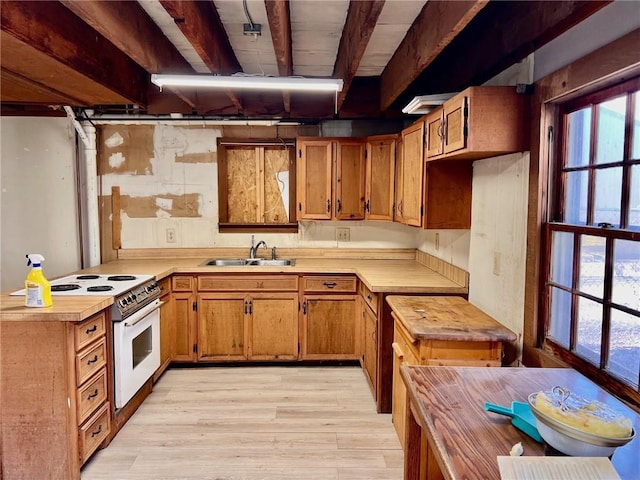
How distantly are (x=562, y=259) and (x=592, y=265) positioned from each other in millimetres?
192

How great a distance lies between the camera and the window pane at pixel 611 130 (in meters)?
1.48

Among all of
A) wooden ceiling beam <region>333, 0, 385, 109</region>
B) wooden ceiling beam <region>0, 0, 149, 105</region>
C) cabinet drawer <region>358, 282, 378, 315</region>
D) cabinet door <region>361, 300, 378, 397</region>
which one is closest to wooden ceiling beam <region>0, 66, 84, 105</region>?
wooden ceiling beam <region>0, 0, 149, 105</region>

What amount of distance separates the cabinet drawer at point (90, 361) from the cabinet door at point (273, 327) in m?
1.39

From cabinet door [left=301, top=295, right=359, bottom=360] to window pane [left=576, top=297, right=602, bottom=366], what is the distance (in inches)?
82.2

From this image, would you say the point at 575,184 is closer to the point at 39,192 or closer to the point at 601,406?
the point at 601,406

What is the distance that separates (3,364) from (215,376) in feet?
5.52

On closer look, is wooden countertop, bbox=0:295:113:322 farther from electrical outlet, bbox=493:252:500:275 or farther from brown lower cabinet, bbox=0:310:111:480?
electrical outlet, bbox=493:252:500:275

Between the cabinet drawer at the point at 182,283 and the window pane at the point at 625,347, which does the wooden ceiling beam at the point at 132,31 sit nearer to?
the cabinet drawer at the point at 182,283

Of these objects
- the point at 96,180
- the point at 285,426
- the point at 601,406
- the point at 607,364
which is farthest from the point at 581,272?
the point at 96,180

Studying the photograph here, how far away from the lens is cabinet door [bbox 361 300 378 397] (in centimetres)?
302

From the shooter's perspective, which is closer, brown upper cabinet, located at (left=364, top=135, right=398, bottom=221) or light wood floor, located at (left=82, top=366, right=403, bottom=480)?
light wood floor, located at (left=82, top=366, right=403, bottom=480)

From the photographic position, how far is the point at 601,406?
1.11 meters

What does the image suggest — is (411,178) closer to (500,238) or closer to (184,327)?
(500,238)

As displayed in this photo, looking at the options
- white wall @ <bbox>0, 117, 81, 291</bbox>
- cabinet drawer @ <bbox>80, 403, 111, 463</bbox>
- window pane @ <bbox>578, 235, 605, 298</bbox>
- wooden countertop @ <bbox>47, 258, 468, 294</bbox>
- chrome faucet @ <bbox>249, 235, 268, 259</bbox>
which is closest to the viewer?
window pane @ <bbox>578, 235, 605, 298</bbox>
